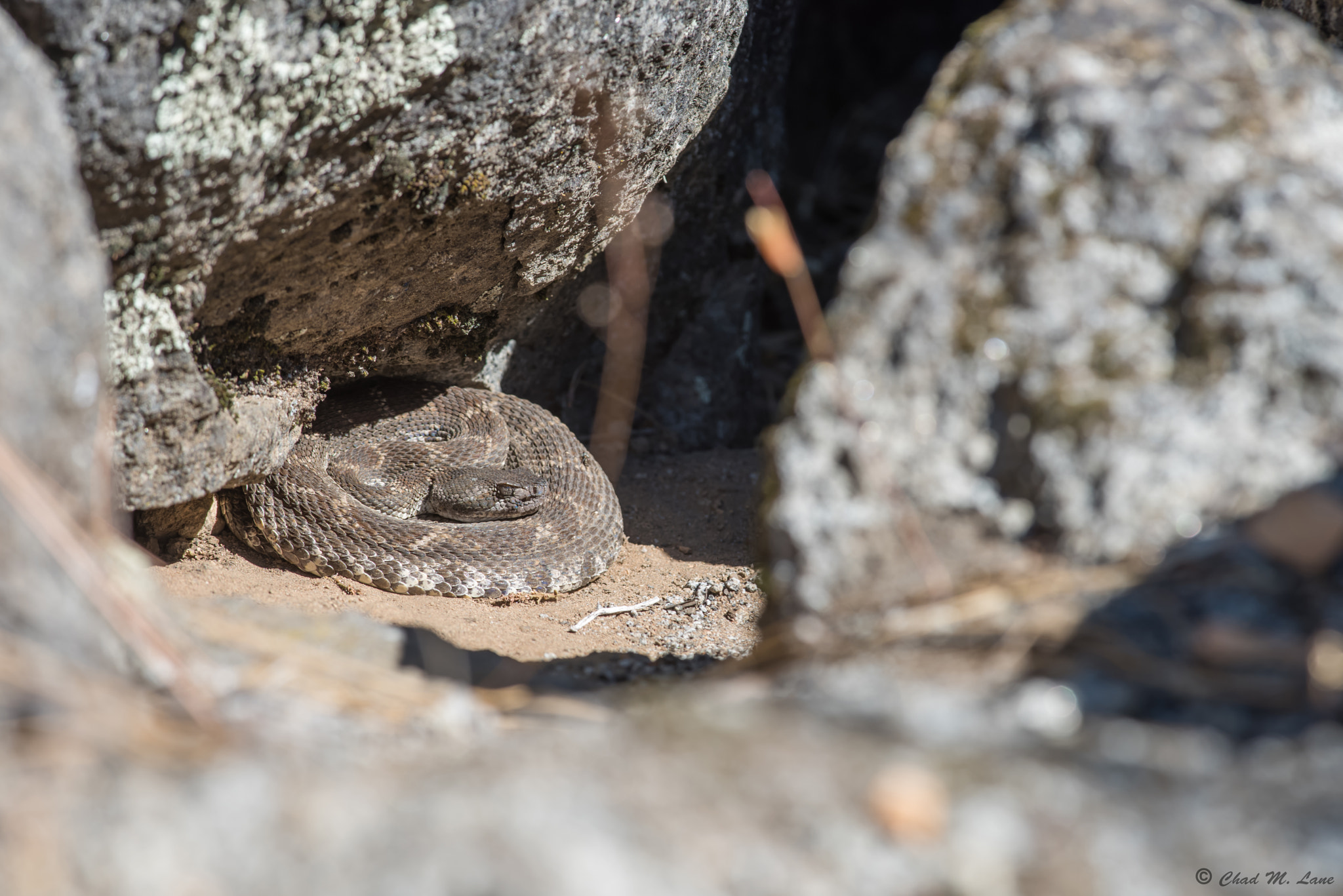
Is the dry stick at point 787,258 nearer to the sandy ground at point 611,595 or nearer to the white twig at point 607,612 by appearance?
the sandy ground at point 611,595

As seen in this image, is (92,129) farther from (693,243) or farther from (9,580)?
(693,243)

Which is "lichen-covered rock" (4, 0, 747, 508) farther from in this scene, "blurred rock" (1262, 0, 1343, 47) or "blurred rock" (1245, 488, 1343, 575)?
"blurred rock" (1245, 488, 1343, 575)

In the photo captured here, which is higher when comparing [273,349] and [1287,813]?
[273,349]

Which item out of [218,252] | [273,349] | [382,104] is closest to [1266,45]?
[382,104]

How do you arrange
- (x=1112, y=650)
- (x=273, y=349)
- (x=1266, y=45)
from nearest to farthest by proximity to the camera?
1. (x=1112, y=650)
2. (x=1266, y=45)
3. (x=273, y=349)

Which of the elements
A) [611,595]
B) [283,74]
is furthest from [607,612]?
[283,74]

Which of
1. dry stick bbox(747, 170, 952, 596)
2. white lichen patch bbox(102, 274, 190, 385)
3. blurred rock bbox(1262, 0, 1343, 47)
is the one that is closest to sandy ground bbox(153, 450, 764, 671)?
white lichen patch bbox(102, 274, 190, 385)

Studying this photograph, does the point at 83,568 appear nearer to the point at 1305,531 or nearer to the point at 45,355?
the point at 45,355
